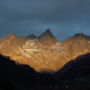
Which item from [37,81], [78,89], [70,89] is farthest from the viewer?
[37,81]

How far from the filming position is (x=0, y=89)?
52.5 metres

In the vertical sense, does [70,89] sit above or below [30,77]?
below

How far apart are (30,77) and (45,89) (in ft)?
120

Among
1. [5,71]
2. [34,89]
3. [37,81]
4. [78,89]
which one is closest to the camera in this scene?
[78,89]

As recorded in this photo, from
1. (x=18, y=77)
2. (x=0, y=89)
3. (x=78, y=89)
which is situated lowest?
(x=0, y=89)

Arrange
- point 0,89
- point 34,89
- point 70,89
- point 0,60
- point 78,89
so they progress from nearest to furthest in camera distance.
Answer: point 0,89, point 78,89, point 70,89, point 34,89, point 0,60

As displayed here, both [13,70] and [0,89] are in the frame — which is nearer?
[0,89]

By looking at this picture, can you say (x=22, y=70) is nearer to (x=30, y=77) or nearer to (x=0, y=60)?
(x=30, y=77)

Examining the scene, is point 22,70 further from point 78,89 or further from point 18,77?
point 78,89

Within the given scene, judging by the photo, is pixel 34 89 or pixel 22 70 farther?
pixel 22 70

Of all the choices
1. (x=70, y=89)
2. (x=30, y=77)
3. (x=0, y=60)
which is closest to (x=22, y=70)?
(x=30, y=77)

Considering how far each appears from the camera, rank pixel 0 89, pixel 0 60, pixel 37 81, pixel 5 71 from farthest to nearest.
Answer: pixel 37 81
pixel 0 60
pixel 5 71
pixel 0 89

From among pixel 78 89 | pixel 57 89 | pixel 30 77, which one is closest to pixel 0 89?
pixel 78 89

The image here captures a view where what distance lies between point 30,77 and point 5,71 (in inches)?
Result: 1030
